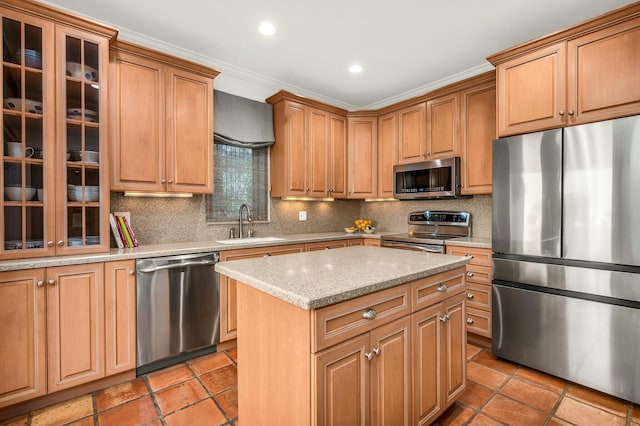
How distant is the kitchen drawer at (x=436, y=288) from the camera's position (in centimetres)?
152

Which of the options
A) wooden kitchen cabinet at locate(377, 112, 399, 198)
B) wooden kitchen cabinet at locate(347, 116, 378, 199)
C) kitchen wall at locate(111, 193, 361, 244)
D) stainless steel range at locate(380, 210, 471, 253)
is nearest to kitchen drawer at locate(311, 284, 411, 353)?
stainless steel range at locate(380, 210, 471, 253)

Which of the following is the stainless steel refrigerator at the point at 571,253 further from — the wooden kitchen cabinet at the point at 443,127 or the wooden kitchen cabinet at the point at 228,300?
the wooden kitchen cabinet at the point at 228,300

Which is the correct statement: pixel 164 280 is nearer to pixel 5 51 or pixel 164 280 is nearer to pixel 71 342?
pixel 71 342

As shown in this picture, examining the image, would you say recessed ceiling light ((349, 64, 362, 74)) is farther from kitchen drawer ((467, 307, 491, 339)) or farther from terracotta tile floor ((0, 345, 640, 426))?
terracotta tile floor ((0, 345, 640, 426))

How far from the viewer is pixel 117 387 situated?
2.17 m

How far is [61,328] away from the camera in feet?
6.41

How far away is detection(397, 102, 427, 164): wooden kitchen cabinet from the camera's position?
3.57 meters

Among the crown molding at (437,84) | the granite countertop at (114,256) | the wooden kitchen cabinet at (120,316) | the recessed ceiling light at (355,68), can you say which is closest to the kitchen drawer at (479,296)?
the granite countertop at (114,256)

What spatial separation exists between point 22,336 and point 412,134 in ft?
12.7

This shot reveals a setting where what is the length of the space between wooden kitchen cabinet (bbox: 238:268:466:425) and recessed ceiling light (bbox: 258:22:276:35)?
7.22ft

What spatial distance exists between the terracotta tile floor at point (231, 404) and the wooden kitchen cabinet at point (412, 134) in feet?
7.67

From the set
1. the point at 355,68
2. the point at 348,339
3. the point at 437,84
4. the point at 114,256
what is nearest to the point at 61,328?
the point at 114,256

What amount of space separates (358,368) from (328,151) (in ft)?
9.98

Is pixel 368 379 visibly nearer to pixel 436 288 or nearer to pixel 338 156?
pixel 436 288
